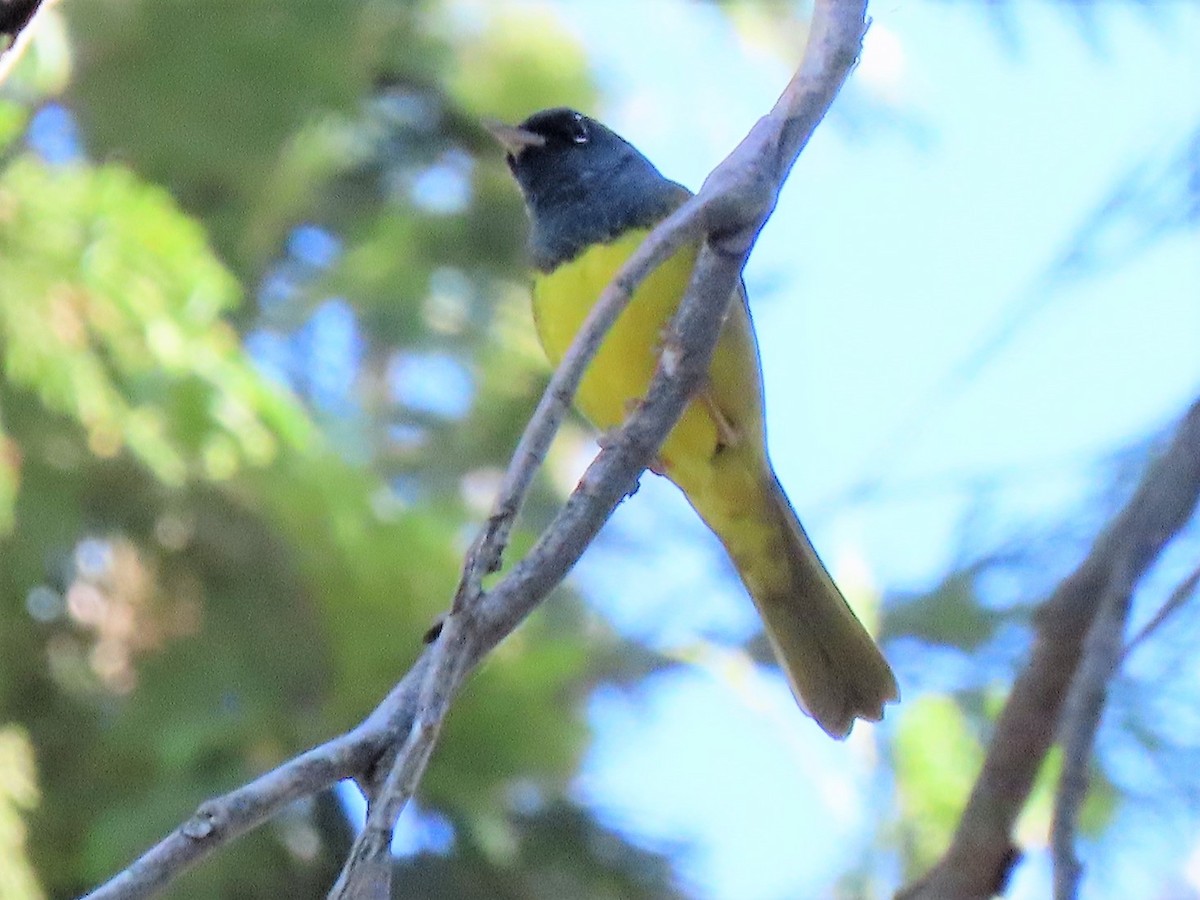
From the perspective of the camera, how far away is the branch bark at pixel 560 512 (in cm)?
118

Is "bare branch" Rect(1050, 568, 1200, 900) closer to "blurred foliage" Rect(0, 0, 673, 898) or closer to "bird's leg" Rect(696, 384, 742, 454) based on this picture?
"bird's leg" Rect(696, 384, 742, 454)

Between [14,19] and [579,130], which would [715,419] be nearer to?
[579,130]

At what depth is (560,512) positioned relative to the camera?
58.7 inches

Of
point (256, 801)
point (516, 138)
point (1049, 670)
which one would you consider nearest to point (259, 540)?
point (516, 138)

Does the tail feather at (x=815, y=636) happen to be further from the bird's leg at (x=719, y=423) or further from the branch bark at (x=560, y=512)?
the branch bark at (x=560, y=512)

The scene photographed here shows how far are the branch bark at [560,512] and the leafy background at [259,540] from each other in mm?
1677

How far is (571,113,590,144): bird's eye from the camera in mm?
3193

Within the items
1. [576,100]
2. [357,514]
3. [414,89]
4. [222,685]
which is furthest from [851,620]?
[414,89]

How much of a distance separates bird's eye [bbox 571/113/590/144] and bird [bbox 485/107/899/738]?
0.22m

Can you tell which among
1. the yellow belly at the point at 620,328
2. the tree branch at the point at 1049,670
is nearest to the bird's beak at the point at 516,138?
the yellow belly at the point at 620,328

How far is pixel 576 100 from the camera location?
5.82 meters

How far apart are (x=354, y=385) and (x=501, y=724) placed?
261 centimetres

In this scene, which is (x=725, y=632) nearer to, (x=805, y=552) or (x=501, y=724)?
(x=501, y=724)

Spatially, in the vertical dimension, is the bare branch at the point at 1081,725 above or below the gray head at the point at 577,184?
below
